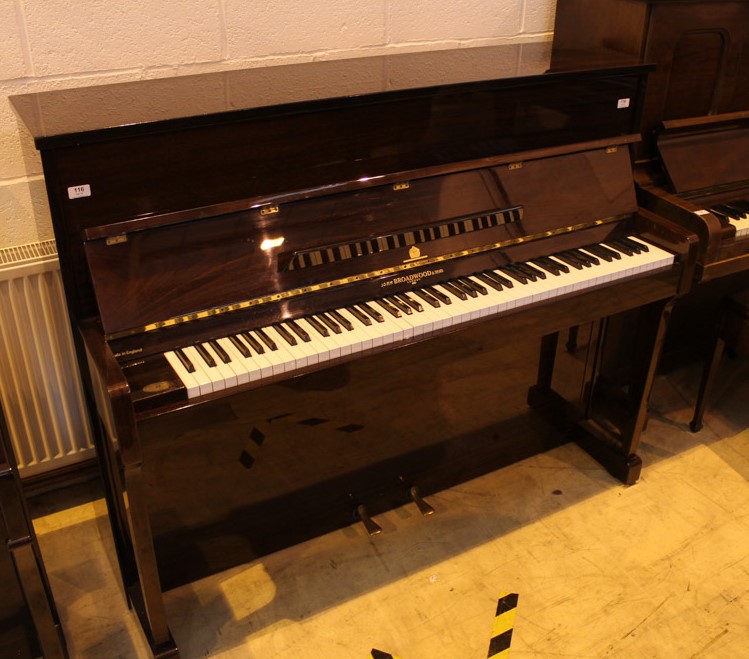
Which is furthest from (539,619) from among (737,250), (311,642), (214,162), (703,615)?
(214,162)

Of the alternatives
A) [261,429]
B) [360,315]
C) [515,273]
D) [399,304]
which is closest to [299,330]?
[360,315]

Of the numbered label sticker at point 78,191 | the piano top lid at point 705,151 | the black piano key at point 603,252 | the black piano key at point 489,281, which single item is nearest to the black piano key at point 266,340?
the numbered label sticker at point 78,191

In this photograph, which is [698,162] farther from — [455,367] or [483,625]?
[483,625]

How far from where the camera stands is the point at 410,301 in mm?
1778

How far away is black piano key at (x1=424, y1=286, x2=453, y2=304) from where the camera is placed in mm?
1783

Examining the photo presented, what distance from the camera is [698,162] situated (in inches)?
91.4

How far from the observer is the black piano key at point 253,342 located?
159 centimetres

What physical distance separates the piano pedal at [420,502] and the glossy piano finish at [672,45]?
1242 millimetres

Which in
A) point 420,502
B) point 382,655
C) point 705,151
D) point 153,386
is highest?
point 705,151

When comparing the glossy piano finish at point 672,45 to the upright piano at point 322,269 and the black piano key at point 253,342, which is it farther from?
the black piano key at point 253,342

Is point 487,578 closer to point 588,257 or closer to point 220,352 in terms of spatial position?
point 588,257

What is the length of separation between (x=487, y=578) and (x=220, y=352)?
0.99 meters

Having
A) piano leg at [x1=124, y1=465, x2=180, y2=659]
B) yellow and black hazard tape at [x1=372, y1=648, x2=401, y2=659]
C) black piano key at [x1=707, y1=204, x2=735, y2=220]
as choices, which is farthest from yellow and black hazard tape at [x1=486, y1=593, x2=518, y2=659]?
black piano key at [x1=707, y1=204, x2=735, y2=220]

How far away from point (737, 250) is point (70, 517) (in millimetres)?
2054
